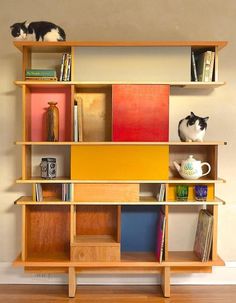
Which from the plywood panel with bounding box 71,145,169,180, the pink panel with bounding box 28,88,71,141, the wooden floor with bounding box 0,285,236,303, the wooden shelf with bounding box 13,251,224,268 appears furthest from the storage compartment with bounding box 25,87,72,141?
the wooden floor with bounding box 0,285,236,303

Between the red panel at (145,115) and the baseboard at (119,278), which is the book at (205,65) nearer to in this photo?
the red panel at (145,115)

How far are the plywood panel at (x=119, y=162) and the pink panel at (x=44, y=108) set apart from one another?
0.89 feet

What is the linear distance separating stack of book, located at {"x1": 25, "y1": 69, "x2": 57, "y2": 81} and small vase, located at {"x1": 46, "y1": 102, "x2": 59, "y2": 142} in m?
0.17

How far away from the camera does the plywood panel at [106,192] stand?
242cm

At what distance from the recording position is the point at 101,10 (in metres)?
2.63

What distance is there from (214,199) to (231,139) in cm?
48

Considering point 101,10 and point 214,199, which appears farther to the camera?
point 101,10

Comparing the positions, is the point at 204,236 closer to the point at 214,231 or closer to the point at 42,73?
the point at 214,231

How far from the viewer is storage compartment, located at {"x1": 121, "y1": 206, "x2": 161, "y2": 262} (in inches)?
104

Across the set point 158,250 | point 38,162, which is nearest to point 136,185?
point 158,250

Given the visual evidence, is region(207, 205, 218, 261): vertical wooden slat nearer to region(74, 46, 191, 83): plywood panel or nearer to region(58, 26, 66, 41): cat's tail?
region(74, 46, 191, 83): plywood panel

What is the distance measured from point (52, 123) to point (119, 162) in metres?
0.51

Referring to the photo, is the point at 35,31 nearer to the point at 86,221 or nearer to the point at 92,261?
the point at 86,221

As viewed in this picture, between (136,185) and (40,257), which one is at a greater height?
(136,185)
